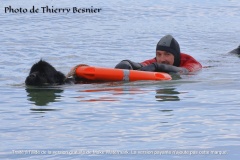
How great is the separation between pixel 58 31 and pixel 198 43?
3736mm

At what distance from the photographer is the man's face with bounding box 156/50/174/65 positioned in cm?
1298

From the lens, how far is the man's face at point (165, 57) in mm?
12984

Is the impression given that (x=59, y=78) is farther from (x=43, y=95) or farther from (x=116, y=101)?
(x=116, y=101)

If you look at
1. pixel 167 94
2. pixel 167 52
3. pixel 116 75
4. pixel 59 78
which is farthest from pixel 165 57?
pixel 167 94

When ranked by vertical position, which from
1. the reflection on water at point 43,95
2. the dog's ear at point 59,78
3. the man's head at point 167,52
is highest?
the man's head at point 167,52

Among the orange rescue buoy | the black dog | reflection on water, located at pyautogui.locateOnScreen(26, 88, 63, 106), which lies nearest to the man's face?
the orange rescue buoy

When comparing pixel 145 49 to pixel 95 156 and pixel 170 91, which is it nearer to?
pixel 170 91

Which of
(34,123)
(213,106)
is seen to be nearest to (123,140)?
(34,123)

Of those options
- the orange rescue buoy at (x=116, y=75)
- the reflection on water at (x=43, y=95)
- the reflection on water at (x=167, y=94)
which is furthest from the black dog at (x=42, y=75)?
the reflection on water at (x=167, y=94)

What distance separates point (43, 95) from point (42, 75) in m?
0.63

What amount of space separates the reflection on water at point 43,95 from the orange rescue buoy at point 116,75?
769 mm

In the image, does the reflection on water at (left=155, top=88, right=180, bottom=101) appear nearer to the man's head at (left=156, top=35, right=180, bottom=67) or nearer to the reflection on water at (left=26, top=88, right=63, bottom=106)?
the reflection on water at (left=26, top=88, right=63, bottom=106)

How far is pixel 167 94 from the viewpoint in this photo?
10.6m

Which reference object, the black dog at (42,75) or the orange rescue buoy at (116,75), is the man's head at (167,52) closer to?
the orange rescue buoy at (116,75)
